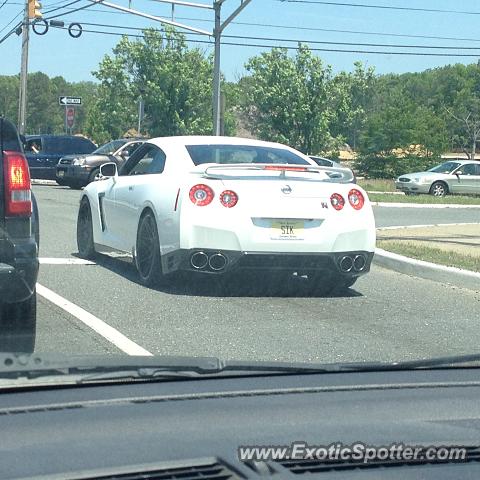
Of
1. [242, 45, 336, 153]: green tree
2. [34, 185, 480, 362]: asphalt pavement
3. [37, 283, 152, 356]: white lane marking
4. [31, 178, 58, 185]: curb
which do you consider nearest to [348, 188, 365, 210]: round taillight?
[34, 185, 480, 362]: asphalt pavement

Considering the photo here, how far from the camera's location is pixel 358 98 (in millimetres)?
79500

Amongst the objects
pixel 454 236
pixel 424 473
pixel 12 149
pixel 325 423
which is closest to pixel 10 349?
pixel 12 149

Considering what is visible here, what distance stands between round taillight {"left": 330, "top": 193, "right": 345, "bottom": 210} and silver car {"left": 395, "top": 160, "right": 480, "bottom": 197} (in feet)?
81.3

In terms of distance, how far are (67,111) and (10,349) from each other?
3408 cm

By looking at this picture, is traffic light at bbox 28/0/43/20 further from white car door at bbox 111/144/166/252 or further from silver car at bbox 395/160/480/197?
white car door at bbox 111/144/166/252

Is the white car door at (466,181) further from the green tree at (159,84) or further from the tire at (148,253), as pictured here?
the green tree at (159,84)

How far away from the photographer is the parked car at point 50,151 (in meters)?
30.7

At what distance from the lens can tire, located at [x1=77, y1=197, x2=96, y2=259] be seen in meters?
11.6

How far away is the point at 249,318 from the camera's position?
320 inches

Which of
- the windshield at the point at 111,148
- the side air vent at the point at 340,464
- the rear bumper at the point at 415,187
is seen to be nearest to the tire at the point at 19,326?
the side air vent at the point at 340,464

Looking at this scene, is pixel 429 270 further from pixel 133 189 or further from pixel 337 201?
pixel 133 189

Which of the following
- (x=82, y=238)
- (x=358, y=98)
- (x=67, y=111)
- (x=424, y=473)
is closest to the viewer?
(x=424, y=473)

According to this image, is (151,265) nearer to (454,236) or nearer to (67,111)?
(454,236)

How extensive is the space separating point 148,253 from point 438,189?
25.4 m
